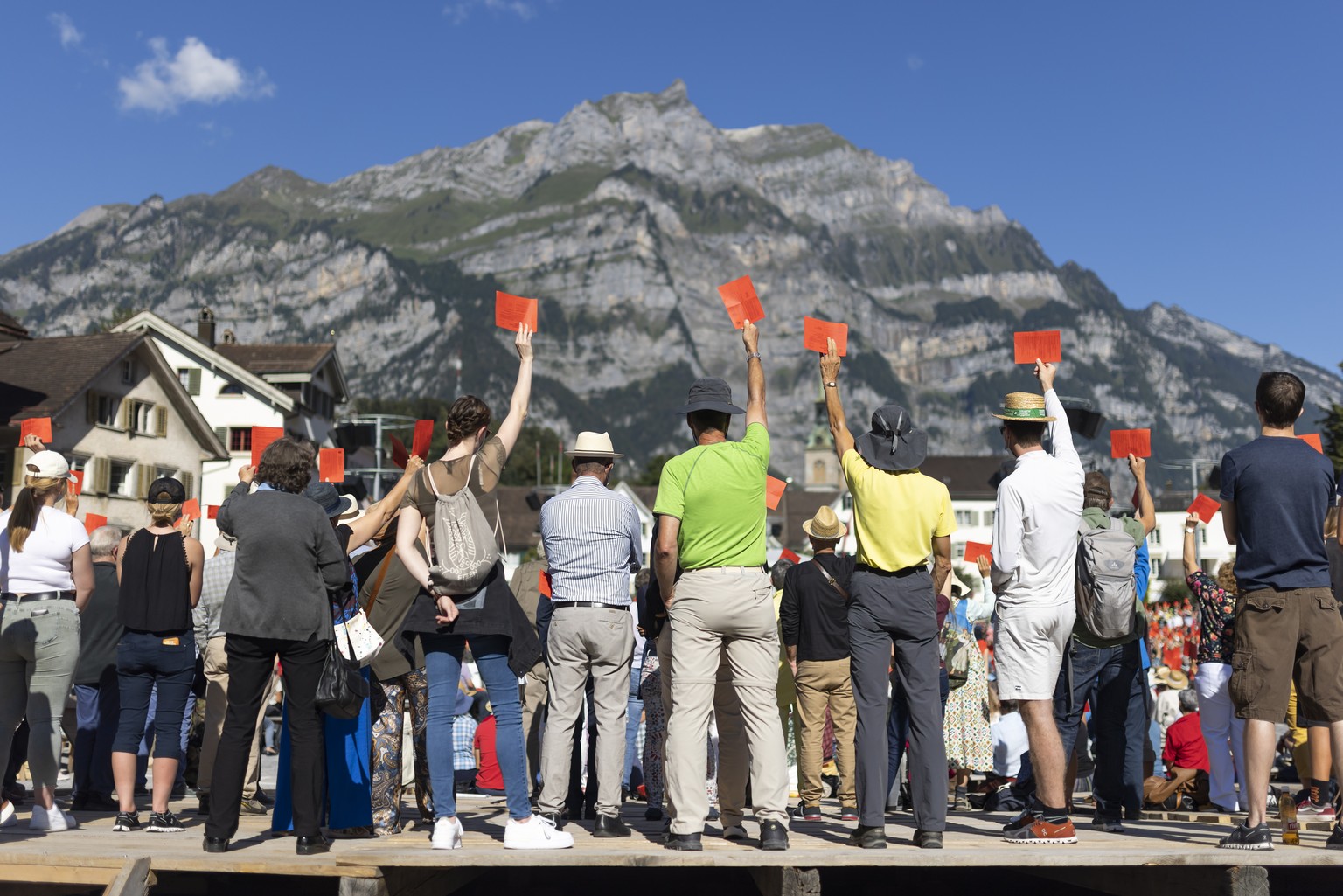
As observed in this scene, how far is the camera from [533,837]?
618 centimetres

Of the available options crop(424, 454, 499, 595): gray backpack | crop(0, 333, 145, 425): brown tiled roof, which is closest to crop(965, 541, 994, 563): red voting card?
crop(424, 454, 499, 595): gray backpack

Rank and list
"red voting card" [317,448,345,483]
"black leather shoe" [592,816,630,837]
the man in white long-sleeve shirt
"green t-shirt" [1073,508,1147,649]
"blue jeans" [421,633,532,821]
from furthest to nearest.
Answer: "red voting card" [317,448,345,483]
"green t-shirt" [1073,508,1147,649]
"black leather shoe" [592,816,630,837]
the man in white long-sleeve shirt
"blue jeans" [421,633,532,821]

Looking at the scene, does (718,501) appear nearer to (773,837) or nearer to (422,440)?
(773,837)

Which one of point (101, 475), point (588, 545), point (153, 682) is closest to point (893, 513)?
point (588, 545)

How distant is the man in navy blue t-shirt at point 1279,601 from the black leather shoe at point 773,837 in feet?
7.46

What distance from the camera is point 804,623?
9.43 m

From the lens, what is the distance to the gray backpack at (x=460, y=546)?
21.1ft

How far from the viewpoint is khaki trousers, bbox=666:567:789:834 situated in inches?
253

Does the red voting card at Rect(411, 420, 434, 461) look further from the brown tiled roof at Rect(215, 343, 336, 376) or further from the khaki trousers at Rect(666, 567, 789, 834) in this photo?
the brown tiled roof at Rect(215, 343, 336, 376)

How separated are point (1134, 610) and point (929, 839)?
94.8 inches

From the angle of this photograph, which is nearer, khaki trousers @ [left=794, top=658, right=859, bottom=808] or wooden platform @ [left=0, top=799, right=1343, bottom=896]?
wooden platform @ [left=0, top=799, right=1343, bottom=896]

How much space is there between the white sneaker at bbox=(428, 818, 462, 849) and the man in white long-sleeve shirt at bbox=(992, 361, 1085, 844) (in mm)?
3003

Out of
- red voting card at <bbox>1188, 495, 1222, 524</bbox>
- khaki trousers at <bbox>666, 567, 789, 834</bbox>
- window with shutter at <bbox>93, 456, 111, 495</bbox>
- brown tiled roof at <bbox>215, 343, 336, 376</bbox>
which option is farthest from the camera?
brown tiled roof at <bbox>215, 343, 336, 376</bbox>

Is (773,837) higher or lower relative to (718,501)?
lower
